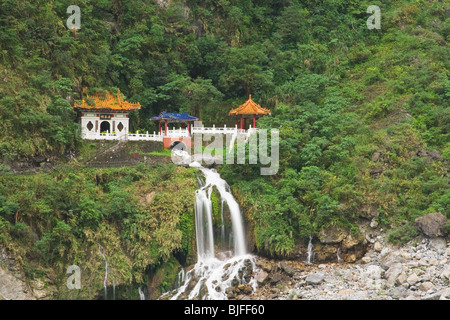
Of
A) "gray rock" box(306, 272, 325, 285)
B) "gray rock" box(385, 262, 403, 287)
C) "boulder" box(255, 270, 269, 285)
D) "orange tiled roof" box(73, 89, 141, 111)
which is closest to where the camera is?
"gray rock" box(385, 262, 403, 287)

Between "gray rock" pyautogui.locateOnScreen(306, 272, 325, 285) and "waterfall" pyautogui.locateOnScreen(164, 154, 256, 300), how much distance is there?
2.49 metres

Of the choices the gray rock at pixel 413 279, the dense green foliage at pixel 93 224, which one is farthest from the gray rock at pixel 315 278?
the dense green foliage at pixel 93 224

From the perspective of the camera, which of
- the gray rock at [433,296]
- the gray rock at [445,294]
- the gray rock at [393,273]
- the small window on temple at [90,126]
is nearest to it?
the gray rock at [445,294]

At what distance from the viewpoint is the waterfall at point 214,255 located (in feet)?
110

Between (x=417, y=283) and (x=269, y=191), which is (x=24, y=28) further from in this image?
(x=417, y=283)

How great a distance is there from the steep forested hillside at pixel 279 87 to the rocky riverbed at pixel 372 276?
3.80 feet

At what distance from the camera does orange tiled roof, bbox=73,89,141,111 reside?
4178cm

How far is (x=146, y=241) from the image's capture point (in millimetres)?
34625

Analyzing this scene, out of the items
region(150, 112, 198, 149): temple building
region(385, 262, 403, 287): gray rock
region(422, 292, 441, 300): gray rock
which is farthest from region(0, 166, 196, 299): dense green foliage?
region(422, 292, 441, 300): gray rock

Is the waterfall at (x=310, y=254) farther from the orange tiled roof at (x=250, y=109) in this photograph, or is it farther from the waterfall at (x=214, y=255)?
the orange tiled roof at (x=250, y=109)

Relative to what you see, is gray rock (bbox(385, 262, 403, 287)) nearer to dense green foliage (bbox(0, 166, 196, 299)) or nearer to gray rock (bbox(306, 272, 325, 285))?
gray rock (bbox(306, 272, 325, 285))

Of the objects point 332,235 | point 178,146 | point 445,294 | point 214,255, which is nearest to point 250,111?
point 178,146

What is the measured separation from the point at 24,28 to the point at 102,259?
47.7ft

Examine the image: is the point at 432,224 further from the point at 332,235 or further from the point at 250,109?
the point at 250,109
